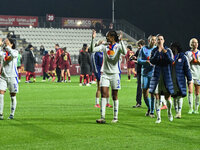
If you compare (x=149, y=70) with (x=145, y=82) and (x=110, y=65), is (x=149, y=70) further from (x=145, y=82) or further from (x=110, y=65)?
(x=110, y=65)

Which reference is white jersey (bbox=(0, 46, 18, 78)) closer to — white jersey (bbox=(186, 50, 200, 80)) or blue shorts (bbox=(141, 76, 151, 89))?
blue shorts (bbox=(141, 76, 151, 89))

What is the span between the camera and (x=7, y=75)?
34.9 feet

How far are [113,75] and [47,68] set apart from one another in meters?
20.4

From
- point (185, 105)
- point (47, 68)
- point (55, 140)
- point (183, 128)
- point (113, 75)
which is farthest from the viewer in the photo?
point (47, 68)

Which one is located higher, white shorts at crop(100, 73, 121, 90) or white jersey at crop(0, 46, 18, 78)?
white jersey at crop(0, 46, 18, 78)

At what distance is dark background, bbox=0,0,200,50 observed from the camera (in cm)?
4672

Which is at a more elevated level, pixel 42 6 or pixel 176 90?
pixel 42 6

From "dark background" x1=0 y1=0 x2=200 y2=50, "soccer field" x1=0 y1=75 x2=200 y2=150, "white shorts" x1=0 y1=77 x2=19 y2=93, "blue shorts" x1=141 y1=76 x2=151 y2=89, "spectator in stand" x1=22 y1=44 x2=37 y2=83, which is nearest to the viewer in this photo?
"soccer field" x1=0 y1=75 x2=200 y2=150

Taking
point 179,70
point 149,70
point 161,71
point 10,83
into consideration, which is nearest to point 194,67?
point 179,70

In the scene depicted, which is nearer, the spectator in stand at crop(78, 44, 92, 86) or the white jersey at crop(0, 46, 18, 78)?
the white jersey at crop(0, 46, 18, 78)

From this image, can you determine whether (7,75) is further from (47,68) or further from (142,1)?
(142,1)

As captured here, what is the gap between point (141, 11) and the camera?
49.2m

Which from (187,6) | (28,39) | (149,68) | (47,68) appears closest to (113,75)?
(149,68)

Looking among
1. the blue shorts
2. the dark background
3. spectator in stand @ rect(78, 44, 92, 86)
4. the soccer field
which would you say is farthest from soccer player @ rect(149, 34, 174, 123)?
the dark background
